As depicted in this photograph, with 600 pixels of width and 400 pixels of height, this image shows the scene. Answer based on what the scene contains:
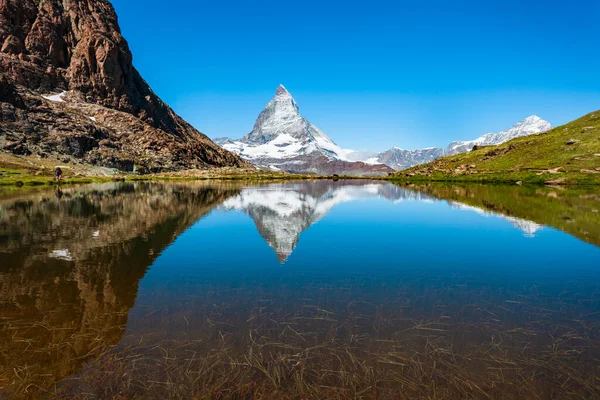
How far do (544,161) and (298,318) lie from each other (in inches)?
6449

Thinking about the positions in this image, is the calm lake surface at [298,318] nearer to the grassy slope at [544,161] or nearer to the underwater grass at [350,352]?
the underwater grass at [350,352]

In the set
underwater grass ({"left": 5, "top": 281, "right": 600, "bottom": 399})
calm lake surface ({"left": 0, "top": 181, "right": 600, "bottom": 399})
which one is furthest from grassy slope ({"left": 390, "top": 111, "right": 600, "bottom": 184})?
underwater grass ({"left": 5, "top": 281, "right": 600, "bottom": 399})

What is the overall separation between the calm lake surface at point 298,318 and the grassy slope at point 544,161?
383 ft

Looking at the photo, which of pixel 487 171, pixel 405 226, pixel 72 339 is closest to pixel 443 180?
pixel 487 171

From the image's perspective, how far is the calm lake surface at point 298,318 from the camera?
1034 cm

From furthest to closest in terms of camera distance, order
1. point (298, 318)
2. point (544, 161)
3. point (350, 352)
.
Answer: point (544, 161)
point (298, 318)
point (350, 352)

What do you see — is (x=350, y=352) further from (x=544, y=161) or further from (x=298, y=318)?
(x=544, y=161)

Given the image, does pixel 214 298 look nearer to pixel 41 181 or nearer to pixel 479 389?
pixel 479 389

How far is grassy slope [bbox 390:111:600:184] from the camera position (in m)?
126

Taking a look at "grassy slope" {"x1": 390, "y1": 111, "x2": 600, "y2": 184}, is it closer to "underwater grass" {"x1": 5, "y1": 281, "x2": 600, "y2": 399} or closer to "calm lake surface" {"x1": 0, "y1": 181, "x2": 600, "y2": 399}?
"calm lake surface" {"x1": 0, "y1": 181, "x2": 600, "y2": 399}

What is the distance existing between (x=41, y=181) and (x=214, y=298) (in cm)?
14376

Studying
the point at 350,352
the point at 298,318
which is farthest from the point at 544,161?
the point at 350,352

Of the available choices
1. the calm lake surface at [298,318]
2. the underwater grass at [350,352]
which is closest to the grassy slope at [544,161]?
the calm lake surface at [298,318]

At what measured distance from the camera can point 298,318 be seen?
48.0 ft
